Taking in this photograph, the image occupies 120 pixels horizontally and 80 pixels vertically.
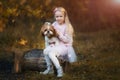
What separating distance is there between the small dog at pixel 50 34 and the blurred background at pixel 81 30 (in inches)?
33.9

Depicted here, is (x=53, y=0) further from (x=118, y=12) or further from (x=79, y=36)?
(x=118, y=12)

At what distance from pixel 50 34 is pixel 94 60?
321 cm

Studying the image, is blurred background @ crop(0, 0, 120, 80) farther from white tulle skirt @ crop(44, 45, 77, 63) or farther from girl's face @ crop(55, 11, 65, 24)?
girl's face @ crop(55, 11, 65, 24)

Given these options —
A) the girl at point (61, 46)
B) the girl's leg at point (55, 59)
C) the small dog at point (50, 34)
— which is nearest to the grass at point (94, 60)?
the girl's leg at point (55, 59)

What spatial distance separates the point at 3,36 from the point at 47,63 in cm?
603

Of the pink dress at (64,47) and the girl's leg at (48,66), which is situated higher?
the pink dress at (64,47)

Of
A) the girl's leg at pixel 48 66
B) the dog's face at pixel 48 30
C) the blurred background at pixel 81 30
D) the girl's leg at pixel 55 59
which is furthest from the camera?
the blurred background at pixel 81 30

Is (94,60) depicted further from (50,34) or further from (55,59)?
(50,34)

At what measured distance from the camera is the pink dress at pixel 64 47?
938 centimetres

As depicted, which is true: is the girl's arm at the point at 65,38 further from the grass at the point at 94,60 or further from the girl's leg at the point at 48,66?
the grass at the point at 94,60

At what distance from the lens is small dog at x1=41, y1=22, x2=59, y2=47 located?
9047 mm

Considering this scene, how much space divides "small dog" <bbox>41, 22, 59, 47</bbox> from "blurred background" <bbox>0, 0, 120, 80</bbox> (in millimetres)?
861

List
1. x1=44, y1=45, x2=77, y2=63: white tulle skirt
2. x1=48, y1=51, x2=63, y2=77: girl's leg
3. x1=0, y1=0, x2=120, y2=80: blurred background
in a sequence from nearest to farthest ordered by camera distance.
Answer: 1. x1=48, y1=51, x2=63, y2=77: girl's leg
2. x1=44, y1=45, x2=77, y2=63: white tulle skirt
3. x1=0, y1=0, x2=120, y2=80: blurred background

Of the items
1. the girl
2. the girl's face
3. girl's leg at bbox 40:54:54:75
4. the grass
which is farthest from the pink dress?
the grass
